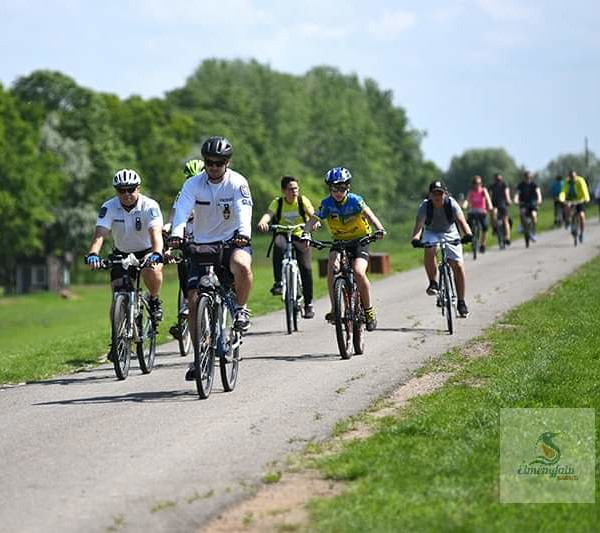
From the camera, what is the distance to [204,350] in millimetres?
12273

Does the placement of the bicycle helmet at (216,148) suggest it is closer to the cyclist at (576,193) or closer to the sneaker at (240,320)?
the sneaker at (240,320)

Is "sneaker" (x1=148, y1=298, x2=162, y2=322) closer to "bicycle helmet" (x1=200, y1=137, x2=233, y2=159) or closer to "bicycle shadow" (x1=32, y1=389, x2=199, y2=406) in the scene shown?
"bicycle shadow" (x1=32, y1=389, x2=199, y2=406)

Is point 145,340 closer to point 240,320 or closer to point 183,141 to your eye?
point 240,320

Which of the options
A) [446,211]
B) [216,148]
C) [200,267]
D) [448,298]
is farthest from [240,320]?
[446,211]

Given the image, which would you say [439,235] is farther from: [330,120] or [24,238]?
[330,120]

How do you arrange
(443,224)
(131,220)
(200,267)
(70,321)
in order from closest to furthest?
(200,267)
(131,220)
(443,224)
(70,321)

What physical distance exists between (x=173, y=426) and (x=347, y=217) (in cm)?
550

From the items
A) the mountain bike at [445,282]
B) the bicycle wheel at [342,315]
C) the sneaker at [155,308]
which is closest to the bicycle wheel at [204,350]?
the sneaker at [155,308]

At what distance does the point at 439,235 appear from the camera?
18812 mm

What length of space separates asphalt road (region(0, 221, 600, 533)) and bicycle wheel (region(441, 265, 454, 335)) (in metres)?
0.19

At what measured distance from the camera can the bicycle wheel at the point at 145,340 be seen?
47.5 feet

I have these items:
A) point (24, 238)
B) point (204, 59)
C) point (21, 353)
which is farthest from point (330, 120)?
point (21, 353)

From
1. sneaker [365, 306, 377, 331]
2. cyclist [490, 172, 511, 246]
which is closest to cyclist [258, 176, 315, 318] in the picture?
sneaker [365, 306, 377, 331]

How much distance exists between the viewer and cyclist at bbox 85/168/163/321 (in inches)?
561
